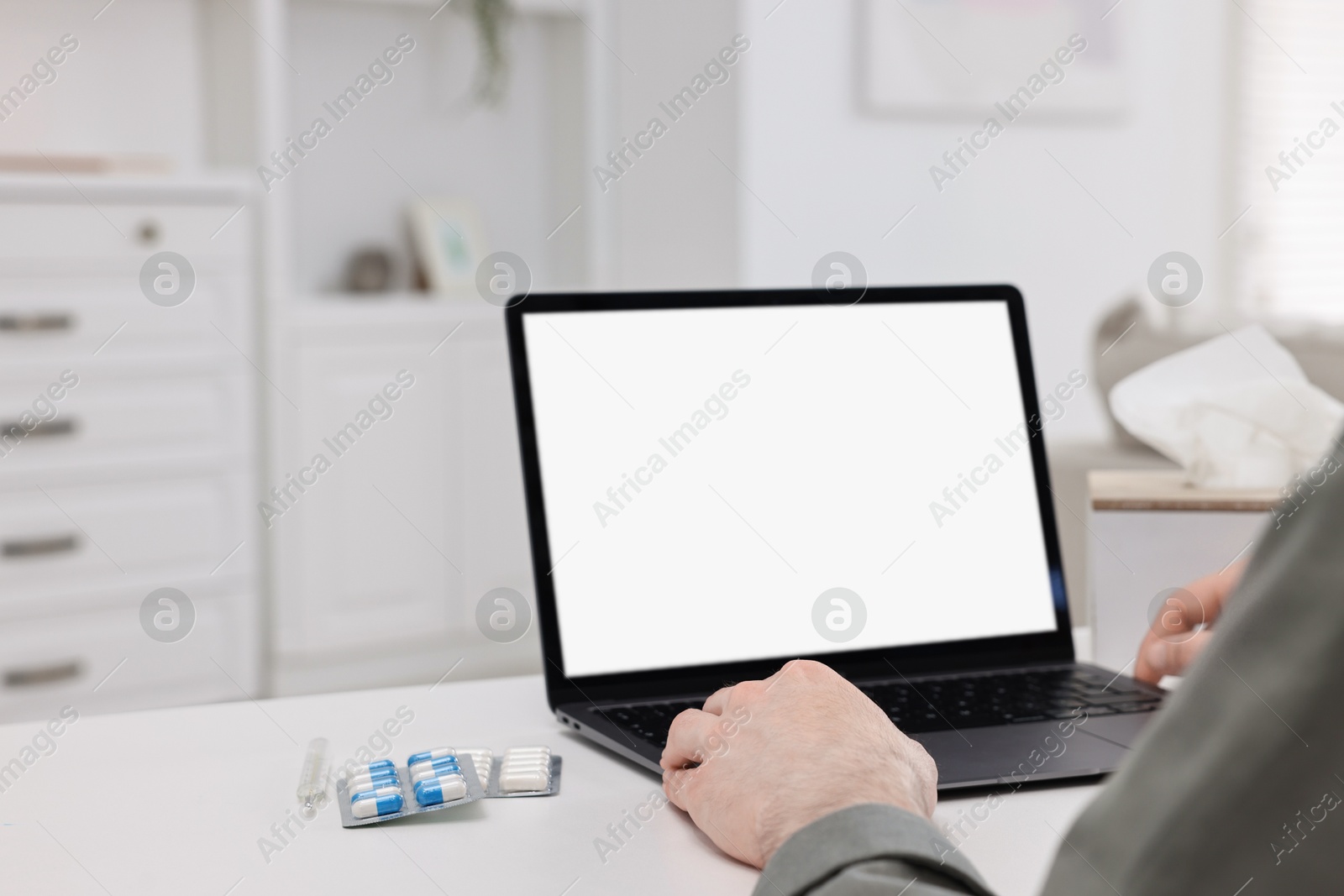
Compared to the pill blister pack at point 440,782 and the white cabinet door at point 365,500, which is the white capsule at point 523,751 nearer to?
the pill blister pack at point 440,782

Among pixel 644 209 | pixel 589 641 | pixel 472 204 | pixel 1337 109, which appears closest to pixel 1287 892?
pixel 589 641

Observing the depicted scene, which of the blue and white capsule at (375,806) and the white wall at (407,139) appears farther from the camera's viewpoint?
the white wall at (407,139)

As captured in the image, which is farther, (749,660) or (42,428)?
(42,428)

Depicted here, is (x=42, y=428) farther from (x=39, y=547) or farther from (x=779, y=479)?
(x=779, y=479)

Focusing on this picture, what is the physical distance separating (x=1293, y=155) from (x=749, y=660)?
3.72m

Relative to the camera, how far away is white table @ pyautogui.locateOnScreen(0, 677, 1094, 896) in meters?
0.53

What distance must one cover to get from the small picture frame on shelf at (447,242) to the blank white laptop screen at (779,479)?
7.69ft

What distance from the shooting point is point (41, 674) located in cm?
240

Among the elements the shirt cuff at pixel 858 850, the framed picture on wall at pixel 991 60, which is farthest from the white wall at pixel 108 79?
the shirt cuff at pixel 858 850

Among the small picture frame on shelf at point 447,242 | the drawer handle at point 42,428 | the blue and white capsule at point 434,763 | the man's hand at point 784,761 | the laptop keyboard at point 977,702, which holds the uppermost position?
the small picture frame on shelf at point 447,242

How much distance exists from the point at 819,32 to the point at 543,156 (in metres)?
0.92

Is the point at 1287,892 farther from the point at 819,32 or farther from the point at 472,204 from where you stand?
the point at 472,204

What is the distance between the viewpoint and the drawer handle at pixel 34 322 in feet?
7.60

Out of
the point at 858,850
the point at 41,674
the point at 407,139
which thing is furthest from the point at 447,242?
the point at 858,850
